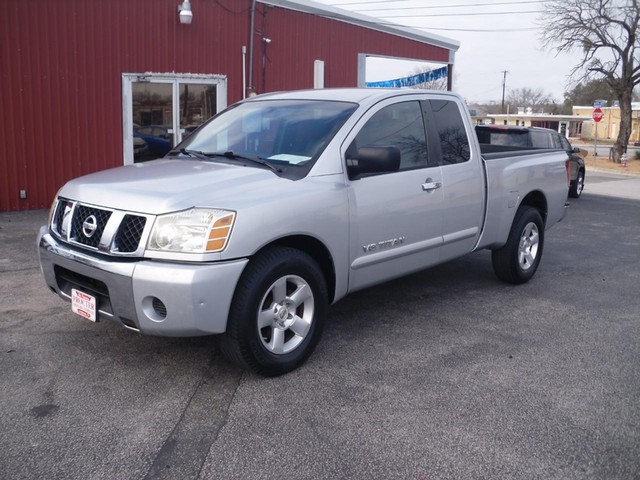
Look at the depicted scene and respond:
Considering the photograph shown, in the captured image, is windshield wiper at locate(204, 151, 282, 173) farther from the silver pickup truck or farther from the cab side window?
the cab side window

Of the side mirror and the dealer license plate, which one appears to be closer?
the dealer license plate

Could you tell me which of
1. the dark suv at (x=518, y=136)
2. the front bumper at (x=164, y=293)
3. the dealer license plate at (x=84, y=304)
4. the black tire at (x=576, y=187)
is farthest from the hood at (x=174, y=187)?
the black tire at (x=576, y=187)

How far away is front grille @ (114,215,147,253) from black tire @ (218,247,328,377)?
0.64 meters

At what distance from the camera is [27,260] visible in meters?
7.05

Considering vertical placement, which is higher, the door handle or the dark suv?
the dark suv

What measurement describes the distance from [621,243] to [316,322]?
6.74 meters

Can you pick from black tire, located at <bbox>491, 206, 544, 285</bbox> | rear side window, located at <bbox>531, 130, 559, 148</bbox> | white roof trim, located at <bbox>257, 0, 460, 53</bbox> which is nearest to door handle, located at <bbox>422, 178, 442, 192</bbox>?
black tire, located at <bbox>491, 206, 544, 285</bbox>

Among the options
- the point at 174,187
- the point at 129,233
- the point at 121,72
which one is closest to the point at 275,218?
the point at 174,187

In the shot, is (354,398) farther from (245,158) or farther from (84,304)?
(245,158)

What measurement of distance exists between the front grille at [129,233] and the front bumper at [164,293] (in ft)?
0.25

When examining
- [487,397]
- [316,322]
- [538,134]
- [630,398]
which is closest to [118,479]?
[316,322]

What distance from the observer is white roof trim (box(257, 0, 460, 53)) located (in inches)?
516

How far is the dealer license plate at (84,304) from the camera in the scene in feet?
12.5

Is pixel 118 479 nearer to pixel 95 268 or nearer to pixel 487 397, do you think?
pixel 95 268
